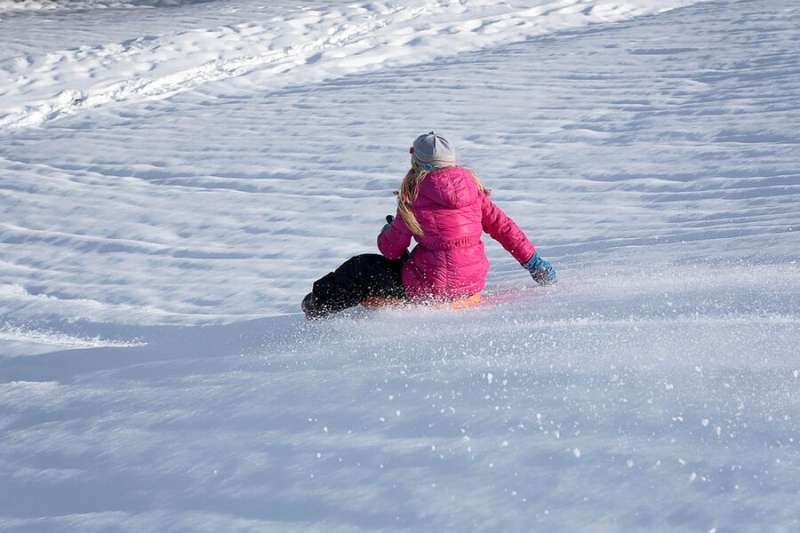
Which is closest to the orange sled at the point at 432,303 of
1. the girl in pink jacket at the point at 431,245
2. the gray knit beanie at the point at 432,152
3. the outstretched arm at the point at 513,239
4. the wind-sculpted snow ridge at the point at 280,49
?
the girl in pink jacket at the point at 431,245

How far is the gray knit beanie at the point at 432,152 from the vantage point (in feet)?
10.3

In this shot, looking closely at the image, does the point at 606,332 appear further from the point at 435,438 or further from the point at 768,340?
the point at 435,438

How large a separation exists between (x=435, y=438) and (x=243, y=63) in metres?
7.80

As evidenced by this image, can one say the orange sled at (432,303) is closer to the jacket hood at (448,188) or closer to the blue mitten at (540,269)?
the blue mitten at (540,269)

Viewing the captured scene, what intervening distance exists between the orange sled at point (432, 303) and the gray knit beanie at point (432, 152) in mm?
511

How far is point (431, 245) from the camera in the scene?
127 inches

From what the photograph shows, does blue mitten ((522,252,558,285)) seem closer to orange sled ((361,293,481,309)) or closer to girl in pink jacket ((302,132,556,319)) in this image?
girl in pink jacket ((302,132,556,319))

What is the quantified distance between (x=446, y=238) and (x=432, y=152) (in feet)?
1.05

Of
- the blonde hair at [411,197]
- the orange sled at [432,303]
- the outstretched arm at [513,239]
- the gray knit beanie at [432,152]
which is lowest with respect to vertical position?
the orange sled at [432,303]

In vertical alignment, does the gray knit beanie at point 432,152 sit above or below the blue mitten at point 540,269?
above

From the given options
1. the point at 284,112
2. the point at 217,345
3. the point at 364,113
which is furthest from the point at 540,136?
the point at 217,345

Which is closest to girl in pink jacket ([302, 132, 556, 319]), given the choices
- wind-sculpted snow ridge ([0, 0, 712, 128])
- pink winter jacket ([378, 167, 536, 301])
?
pink winter jacket ([378, 167, 536, 301])

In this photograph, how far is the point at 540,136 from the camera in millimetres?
6285

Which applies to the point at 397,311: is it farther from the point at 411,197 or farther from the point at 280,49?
the point at 280,49
